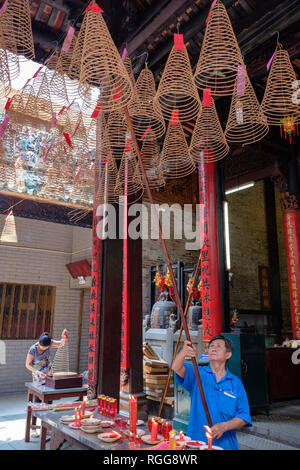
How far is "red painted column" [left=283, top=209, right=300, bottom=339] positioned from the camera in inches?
299

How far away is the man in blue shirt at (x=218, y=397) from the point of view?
1.92 m

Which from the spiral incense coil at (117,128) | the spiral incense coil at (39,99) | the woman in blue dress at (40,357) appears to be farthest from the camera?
the woman in blue dress at (40,357)

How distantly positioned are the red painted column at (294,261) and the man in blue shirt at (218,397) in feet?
20.0

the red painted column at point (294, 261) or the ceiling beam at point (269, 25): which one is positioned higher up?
the ceiling beam at point (269, 25)

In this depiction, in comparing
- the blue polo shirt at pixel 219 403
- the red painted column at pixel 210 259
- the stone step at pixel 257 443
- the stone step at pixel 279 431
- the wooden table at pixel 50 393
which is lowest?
the stone step at pixel 257 443

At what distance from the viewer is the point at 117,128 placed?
3.31 m

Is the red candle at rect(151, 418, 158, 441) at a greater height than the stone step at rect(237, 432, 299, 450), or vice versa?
the red candle at rect(151, 418, 158, 441)

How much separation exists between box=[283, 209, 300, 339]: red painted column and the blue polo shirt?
6089 millimetres

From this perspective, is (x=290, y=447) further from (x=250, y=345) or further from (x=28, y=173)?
(x=28, y=173)

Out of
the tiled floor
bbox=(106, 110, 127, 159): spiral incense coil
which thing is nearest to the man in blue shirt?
bbox=(106, 110, 127, 159): spiral incense coil

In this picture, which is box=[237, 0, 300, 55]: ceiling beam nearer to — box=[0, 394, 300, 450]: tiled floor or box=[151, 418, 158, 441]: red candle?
box=[151, 418, 158, 441]: red candle

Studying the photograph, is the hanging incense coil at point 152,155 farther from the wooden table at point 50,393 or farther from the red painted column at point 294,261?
the red painted column at point 294,261

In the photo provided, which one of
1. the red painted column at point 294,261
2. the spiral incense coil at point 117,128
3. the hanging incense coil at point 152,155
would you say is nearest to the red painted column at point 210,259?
the hanging incense coil at point 152,155
